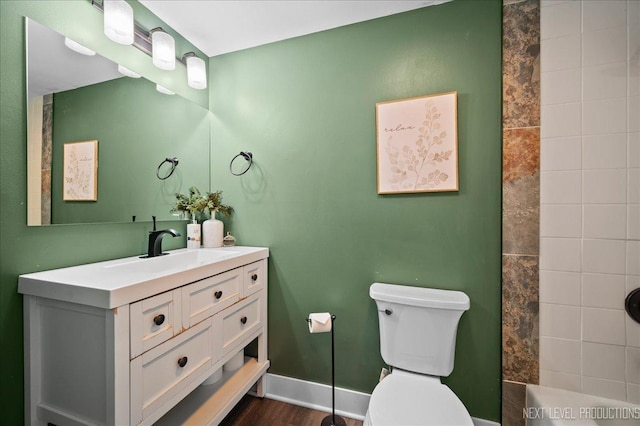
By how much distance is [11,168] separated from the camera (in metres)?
1.03

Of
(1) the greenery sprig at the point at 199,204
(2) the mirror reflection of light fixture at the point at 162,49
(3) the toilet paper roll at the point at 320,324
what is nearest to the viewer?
(3) the toilet paper roll at the point at 320,324

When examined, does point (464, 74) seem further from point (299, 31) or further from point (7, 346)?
point (7, 346)

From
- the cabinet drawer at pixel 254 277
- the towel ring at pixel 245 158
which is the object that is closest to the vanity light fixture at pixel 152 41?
the towel ring at pixel 245 158

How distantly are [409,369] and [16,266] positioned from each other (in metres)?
1.75

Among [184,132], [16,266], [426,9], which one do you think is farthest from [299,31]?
[16,266]

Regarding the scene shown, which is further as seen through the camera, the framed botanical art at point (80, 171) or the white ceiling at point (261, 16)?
the white ceiling at point (261, 16)

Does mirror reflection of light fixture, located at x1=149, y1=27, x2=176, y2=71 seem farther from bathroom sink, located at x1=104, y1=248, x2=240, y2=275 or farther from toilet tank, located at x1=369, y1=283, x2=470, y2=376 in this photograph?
toilet tank, located at x1=369, y1=283, x2=470, y2=376

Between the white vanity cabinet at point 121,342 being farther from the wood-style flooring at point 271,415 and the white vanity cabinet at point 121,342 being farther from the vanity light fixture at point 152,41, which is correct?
the vanity light fixture at point 152,41

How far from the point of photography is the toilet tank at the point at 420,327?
4.30 ft

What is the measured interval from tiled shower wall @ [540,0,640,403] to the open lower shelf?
156 cm

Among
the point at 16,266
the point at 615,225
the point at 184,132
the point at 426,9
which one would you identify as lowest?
the point at 16,266

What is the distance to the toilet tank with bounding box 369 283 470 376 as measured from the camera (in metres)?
1.31

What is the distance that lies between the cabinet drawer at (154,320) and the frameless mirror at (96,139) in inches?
24.1

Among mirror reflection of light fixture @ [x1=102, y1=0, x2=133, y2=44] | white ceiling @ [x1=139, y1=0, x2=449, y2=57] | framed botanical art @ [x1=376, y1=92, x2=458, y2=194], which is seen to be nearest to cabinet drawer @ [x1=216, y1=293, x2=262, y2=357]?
framed botanical art @ [x1=376, y1=92, x2=458, y2=194]
